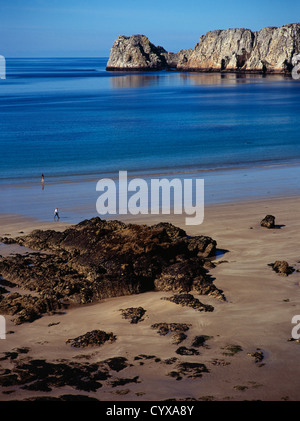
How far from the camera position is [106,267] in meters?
15.5

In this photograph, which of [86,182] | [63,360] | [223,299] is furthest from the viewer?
[86,182]

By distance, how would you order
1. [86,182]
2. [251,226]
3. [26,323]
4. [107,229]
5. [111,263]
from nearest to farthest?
[26,323], [111,263], [107,229], [251,226], [86,182]

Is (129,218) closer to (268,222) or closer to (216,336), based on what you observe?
(268,222)

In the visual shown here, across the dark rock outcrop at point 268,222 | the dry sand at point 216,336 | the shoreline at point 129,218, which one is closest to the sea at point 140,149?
the shoreline at point 129,218

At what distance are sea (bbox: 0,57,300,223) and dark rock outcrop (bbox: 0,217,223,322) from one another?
5733mm

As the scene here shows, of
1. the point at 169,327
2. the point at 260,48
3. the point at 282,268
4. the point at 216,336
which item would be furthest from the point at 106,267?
the point at 260,48

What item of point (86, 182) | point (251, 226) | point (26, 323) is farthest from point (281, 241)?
point (86, 182)

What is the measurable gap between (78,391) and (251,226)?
12.9 meters

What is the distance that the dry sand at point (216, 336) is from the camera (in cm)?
986

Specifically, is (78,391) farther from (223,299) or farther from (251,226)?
(251,226)

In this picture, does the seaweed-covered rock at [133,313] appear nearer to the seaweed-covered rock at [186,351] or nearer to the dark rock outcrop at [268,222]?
the seaweed-covered rock at [186,351]

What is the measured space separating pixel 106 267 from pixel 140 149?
110ft

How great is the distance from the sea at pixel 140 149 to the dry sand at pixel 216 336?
9336 millimetres
